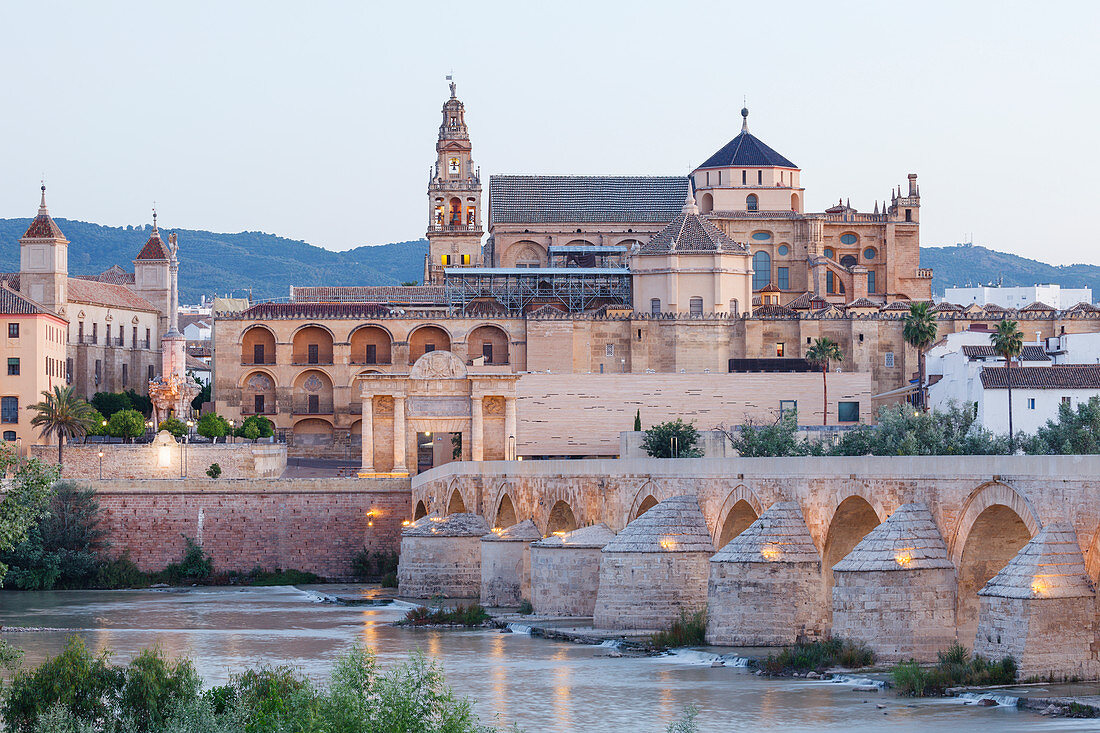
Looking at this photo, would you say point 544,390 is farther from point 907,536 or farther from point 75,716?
point 75,716

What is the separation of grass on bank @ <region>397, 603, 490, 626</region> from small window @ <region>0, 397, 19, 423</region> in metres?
35.1

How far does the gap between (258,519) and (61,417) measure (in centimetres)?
1172

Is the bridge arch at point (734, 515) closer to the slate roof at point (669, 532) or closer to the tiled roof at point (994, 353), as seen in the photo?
the slate roof at point (669, 532)

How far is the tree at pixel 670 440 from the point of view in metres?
62.6

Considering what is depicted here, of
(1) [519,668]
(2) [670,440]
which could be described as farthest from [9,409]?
(1) [519,668]

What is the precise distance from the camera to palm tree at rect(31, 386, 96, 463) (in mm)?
67438

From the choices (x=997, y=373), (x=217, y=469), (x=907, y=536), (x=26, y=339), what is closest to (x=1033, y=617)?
(x=907, y=536)

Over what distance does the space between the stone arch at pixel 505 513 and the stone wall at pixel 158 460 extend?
21.8 m

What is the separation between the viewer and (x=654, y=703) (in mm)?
27375

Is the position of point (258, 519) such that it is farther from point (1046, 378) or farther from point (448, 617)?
point (1046, 378)

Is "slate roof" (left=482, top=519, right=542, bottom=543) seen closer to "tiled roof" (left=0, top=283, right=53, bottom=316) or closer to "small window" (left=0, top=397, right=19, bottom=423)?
"small window" (left=0, top=397, right=19, bottom=423)

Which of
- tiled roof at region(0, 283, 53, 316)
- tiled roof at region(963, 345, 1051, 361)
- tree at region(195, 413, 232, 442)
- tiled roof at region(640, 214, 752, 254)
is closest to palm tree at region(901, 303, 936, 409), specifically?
tiled roof at region(963, 345, 1051, 361)

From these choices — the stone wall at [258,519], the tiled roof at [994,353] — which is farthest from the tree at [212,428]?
the tiled roof at [994,353]

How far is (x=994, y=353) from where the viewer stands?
6969 centimetres
